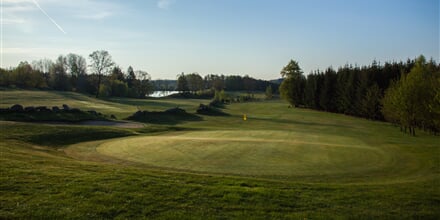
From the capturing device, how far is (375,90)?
55625mm

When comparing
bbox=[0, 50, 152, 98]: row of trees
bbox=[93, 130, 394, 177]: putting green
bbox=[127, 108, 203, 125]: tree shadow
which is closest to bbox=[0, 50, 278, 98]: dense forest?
bbox=[0, 50, 152, 98]: row of trees

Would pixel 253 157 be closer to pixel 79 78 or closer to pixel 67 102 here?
pixel 67 102

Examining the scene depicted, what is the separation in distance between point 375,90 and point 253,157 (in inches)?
1770

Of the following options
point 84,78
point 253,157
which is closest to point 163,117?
point 253,157

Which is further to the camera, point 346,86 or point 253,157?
point 346,86

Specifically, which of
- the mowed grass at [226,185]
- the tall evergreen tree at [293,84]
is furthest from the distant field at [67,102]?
the mowed grass at [226,185]

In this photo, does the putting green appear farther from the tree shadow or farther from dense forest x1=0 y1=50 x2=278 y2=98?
dense forest x1=0 y1=50 x2=278 y2=98

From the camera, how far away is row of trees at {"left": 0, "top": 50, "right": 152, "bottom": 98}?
96.9 m

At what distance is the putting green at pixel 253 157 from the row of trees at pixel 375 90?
17636 mm

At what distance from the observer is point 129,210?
350 inches

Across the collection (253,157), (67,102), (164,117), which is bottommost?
(253,157)

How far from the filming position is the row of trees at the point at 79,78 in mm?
96875

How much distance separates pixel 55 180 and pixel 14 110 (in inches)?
1179

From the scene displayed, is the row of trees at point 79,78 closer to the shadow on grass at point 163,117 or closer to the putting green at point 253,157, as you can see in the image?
the shadow on grass at point 163,117
